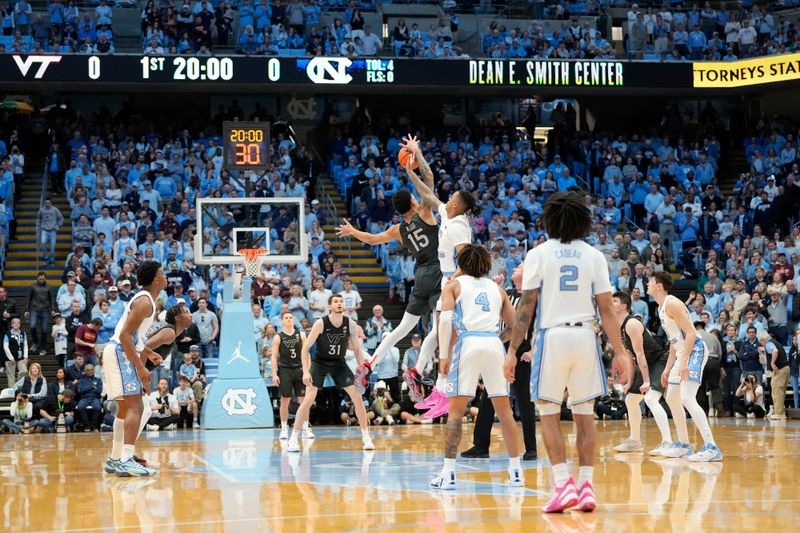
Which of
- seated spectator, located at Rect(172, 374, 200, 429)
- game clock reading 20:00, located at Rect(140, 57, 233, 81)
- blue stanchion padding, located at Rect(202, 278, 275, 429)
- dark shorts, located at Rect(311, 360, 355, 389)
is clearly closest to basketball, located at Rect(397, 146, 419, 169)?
dark shorts, located at Rect(311, 360, 355, 389)

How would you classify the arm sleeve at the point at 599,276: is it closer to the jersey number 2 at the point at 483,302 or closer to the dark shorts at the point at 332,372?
the jersey number 2 at the point at 483,302

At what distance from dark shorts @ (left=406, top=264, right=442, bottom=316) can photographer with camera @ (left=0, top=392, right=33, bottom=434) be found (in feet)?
33.0

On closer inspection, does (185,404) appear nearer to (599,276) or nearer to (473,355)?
(473,355)

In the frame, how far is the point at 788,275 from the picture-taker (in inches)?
955

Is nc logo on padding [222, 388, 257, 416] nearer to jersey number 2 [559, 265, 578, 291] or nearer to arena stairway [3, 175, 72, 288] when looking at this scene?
arena stairway [3, 175, 72, 288]

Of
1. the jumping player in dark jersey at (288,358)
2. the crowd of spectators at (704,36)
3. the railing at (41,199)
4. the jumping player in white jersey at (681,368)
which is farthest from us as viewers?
the crowd of spectators at (704,36)

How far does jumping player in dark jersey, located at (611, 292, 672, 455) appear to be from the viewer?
13609 millimetres

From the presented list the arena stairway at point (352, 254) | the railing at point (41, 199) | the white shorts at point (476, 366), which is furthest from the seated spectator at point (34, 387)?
the white shorts at point (476, 366)

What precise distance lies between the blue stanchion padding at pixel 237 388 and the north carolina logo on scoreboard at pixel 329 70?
37.9 ft

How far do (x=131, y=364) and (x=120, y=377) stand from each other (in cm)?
17

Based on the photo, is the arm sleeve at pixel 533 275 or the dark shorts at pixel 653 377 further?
the dark shorts at pixel 653 377

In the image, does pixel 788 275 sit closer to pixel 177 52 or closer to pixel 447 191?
pixel 447 191

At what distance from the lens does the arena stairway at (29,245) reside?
1025 inches

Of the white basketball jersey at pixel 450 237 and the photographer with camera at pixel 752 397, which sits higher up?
the white basketball jersey at pixel 450 237
